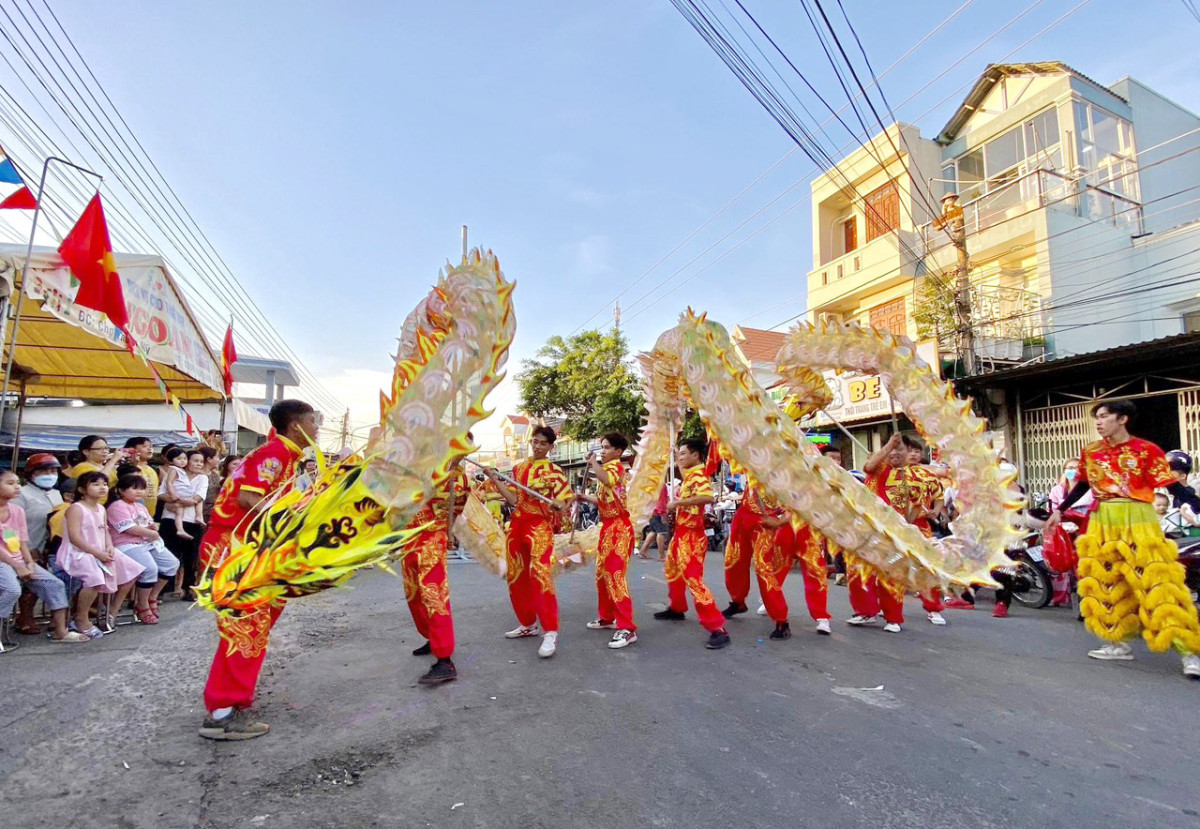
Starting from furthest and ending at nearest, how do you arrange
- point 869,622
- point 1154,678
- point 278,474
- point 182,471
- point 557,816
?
point 182,471
point 869,622
point 1154,678
point 278,474
point 557,816

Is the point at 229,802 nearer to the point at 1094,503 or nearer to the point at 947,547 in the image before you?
the point at 947,547

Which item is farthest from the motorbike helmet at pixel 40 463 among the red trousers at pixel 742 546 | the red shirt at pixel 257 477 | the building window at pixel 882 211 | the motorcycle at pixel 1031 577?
the building window at pixel 882 211

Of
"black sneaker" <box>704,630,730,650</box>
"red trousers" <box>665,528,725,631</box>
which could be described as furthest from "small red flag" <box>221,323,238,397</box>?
"black sneaker" <box>704,630,730,650</box>

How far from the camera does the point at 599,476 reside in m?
5.01

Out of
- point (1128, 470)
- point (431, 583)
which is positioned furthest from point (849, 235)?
point (431, 583)

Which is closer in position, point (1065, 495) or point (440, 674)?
point (440, 674)

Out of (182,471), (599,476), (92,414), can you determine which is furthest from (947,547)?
(92,414)

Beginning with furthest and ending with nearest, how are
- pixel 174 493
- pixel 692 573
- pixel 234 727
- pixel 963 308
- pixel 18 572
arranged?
pixel 963 308 → pixel 174 493 → pixel 692 573 → pixel 18 572 → pixel 234 727

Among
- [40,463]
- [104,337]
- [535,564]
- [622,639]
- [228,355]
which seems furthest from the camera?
[228,355]

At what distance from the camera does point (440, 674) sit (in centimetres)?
381

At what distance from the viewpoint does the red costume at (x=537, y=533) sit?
181 inches

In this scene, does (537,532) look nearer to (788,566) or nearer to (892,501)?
(788,566)

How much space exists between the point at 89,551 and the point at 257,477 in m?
2.89

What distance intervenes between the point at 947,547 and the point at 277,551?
3732 mm
